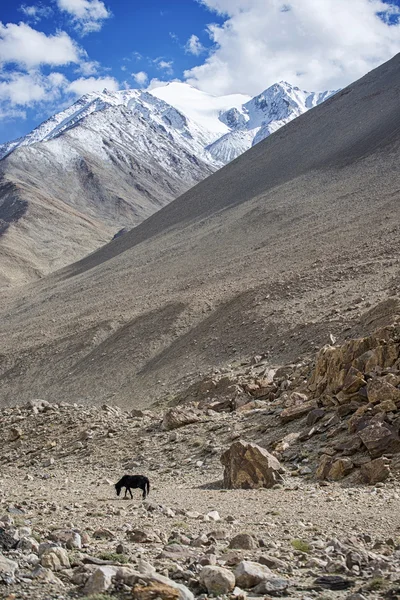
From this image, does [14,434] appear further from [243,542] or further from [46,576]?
[46,576]

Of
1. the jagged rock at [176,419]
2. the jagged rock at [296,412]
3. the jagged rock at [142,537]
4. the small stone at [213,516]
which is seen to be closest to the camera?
the jagged rock at [142,537]

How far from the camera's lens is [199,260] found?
1766 inches

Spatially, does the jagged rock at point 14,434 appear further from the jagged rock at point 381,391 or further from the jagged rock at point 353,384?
the jagged rock at point 381,391

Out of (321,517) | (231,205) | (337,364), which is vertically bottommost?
(321,517)

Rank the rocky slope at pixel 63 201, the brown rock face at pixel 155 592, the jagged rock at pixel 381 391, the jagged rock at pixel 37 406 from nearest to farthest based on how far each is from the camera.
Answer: the brown rock face at pixel 155 592
the jagged rock at pixel 381 391
the jagged rock at pixel 37 406
the rocky slope at pixel 63 201

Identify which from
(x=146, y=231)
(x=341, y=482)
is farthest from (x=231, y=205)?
(x=341, y=482)

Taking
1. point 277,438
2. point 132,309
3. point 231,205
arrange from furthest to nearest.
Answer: point 231,205, point 132,309, point 277,438

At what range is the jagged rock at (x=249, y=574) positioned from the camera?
5.42 metres

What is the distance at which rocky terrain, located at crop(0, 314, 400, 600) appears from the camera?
5441mm

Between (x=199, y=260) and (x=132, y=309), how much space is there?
35.5 feet

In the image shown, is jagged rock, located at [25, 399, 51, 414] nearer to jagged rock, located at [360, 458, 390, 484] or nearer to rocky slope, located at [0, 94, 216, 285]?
Result: jagged rock, located at [360, 458, 390, 484]

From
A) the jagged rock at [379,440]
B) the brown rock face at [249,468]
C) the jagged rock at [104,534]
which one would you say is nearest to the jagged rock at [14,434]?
the brown rock face at [249,468]

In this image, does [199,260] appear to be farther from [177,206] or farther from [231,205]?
[177,206]

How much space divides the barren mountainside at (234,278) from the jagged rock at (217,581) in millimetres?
14750
